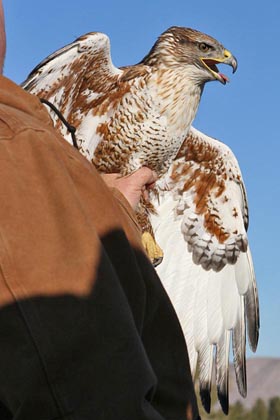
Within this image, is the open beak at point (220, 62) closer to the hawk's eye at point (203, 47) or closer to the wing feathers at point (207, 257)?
the hawk's eye at point (203, 47)

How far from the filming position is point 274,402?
5300 cm

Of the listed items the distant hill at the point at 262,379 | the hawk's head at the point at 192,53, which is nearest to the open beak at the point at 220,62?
the hawk's head at the point at 192,53

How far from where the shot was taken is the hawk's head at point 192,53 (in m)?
7.28

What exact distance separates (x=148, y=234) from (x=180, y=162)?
4.89 ft

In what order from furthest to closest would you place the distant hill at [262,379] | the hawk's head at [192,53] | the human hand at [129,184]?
the distant hill at [262,379] → the hawk's head at [192,53] → the human hand at [129,184]

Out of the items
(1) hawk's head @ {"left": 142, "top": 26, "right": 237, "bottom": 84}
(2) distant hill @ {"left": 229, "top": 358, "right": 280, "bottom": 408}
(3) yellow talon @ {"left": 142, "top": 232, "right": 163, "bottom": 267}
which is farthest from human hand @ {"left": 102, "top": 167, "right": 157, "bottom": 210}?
(2) distant hill @ {"left": 229, "top": 358, "right": 280, "bottom": 408}

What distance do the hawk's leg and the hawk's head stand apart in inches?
42.3

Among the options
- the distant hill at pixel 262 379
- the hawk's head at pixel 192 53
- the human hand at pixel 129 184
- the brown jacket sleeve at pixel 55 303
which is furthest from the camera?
the distant hill at pixel 262 379

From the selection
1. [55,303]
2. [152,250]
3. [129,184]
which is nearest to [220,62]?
[152,250]

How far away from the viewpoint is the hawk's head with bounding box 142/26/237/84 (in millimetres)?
7281

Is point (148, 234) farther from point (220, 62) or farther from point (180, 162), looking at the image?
point (220, 62)

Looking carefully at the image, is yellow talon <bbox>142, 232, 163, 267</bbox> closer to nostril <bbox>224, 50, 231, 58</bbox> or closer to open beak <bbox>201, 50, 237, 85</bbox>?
open beak <bbox>201, 50, 237, 85</bbox>

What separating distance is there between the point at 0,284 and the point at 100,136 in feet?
18.5

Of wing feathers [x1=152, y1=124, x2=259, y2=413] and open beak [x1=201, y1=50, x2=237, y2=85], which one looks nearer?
open beak [x1=201, y1=50, x2=237, y2=85]
